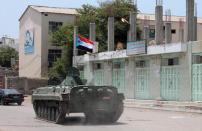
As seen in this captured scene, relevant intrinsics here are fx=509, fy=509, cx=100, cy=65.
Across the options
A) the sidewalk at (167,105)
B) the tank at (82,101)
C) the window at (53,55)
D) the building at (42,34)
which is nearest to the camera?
the tank at (82,101)

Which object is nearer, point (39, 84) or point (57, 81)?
point (57, 81)

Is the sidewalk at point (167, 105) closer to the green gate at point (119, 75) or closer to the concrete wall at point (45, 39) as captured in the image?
the green gate at point (119, 75)

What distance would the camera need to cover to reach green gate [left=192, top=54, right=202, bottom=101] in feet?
107

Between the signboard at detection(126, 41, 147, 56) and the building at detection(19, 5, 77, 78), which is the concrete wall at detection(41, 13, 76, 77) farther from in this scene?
the signboard at detection(126, 41, 147, 56)

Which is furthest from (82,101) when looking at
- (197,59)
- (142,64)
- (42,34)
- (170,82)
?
(42,34)

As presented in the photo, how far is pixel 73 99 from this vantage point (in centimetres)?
2005

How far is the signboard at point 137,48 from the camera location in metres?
38.5

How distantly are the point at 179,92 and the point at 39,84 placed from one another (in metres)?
31.5

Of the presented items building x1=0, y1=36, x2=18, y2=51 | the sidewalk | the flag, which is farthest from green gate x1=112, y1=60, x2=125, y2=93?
building x1=0, y1=36, x2=18, y2=51

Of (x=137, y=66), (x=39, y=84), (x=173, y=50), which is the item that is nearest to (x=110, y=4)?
(x=39, y=84)

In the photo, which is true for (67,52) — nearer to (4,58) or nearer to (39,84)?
(39,84)

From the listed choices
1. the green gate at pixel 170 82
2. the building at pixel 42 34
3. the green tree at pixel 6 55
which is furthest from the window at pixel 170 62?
the green tree at pixel 6 55

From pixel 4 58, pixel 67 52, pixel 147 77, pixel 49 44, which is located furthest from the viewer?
pixel 4 58

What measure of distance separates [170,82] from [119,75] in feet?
27.8
